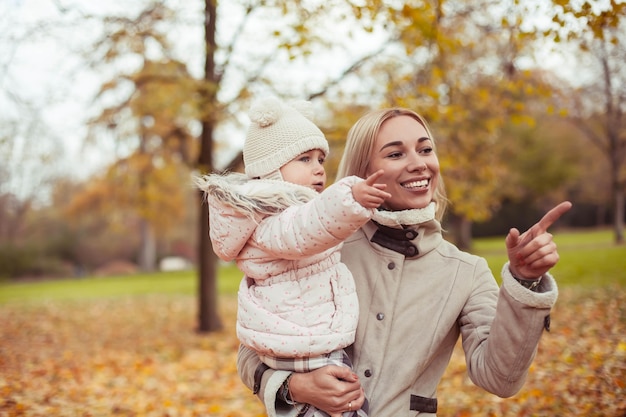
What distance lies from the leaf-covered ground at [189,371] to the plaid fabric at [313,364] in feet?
11.7

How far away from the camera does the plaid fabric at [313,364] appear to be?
1985mm

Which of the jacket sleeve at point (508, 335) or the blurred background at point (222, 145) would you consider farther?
the blurred background at point (222, 145)

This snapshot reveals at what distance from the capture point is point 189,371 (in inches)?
322

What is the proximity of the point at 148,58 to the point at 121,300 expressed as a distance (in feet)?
28.9

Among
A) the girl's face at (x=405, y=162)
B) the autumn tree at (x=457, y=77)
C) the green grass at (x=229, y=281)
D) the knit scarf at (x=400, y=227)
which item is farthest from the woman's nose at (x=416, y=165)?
the green grass at (x=229, y=281)

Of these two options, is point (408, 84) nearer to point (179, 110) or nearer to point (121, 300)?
point (179, 110)

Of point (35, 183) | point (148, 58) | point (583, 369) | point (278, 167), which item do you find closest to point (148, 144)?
point (148, 58)

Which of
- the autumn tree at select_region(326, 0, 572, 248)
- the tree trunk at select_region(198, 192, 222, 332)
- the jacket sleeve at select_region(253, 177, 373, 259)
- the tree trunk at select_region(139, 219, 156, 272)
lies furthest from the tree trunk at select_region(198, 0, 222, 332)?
the tree trunk at select_region(139, 219, 156, 272)

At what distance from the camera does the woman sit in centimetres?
192

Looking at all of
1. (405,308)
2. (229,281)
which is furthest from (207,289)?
(229,281)

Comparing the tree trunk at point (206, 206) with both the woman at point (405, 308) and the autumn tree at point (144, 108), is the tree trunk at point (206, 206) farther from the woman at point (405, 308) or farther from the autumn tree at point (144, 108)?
the woman at point (405, 308)

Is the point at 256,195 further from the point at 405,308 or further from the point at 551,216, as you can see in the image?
the point at 551,216

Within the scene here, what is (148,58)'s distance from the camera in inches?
417

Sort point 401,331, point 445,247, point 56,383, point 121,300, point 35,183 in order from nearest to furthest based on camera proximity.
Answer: point 401,331, point 445,247, point 56,383, point 121,300, point 35,183
